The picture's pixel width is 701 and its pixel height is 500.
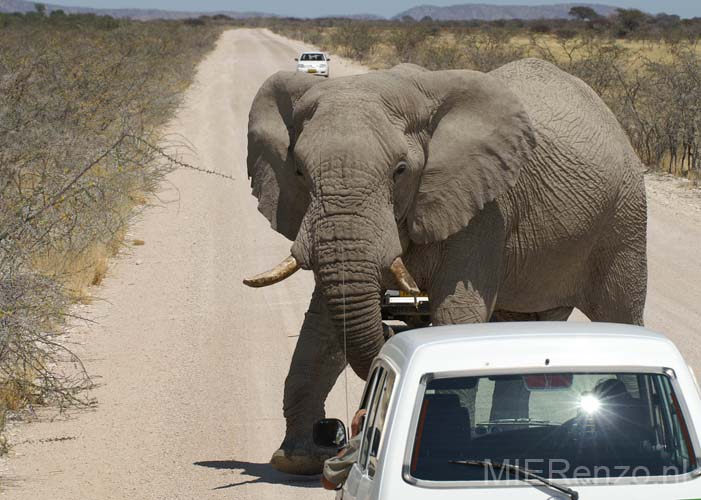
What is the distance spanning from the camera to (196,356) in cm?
1126

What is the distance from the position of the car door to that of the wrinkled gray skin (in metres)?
1.95

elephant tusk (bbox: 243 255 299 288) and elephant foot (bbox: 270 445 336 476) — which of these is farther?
elephant foot (bbox: 270 445 336 476)

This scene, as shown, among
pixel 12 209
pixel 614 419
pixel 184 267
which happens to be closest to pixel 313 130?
pixel 614 419

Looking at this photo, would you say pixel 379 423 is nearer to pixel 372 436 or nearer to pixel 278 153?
pixel 372 436

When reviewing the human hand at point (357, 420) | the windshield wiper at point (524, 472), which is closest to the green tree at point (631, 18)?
the human hand at point (357, 420)

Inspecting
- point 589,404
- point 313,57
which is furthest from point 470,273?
point 313,57

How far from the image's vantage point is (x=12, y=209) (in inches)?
412

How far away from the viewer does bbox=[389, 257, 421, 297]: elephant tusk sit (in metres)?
6.86

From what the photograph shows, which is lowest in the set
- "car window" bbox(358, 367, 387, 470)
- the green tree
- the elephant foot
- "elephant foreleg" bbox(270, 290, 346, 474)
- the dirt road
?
the green tree

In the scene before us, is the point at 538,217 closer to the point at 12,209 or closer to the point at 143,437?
the point at 143,437

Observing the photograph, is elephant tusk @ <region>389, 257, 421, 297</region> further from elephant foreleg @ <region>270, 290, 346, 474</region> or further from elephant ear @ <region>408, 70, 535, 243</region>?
elephant foreleg @ <region>270, 290, 346, 474</region>

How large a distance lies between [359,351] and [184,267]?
8.91 meters

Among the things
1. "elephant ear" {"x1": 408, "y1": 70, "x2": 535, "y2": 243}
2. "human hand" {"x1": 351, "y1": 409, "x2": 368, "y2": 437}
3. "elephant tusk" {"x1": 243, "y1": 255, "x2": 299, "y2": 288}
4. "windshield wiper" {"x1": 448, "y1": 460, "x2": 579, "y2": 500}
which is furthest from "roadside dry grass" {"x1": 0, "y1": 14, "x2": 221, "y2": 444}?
"windshield wiper" {"x1": 448, "y1": 460, "x2": 579, "y2": 500}

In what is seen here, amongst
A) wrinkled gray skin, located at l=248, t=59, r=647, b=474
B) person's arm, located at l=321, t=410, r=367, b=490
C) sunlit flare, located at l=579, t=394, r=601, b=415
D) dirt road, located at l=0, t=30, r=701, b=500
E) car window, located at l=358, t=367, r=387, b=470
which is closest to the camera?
sunlit flare, located at l=579, t=394, r=601, b=415
